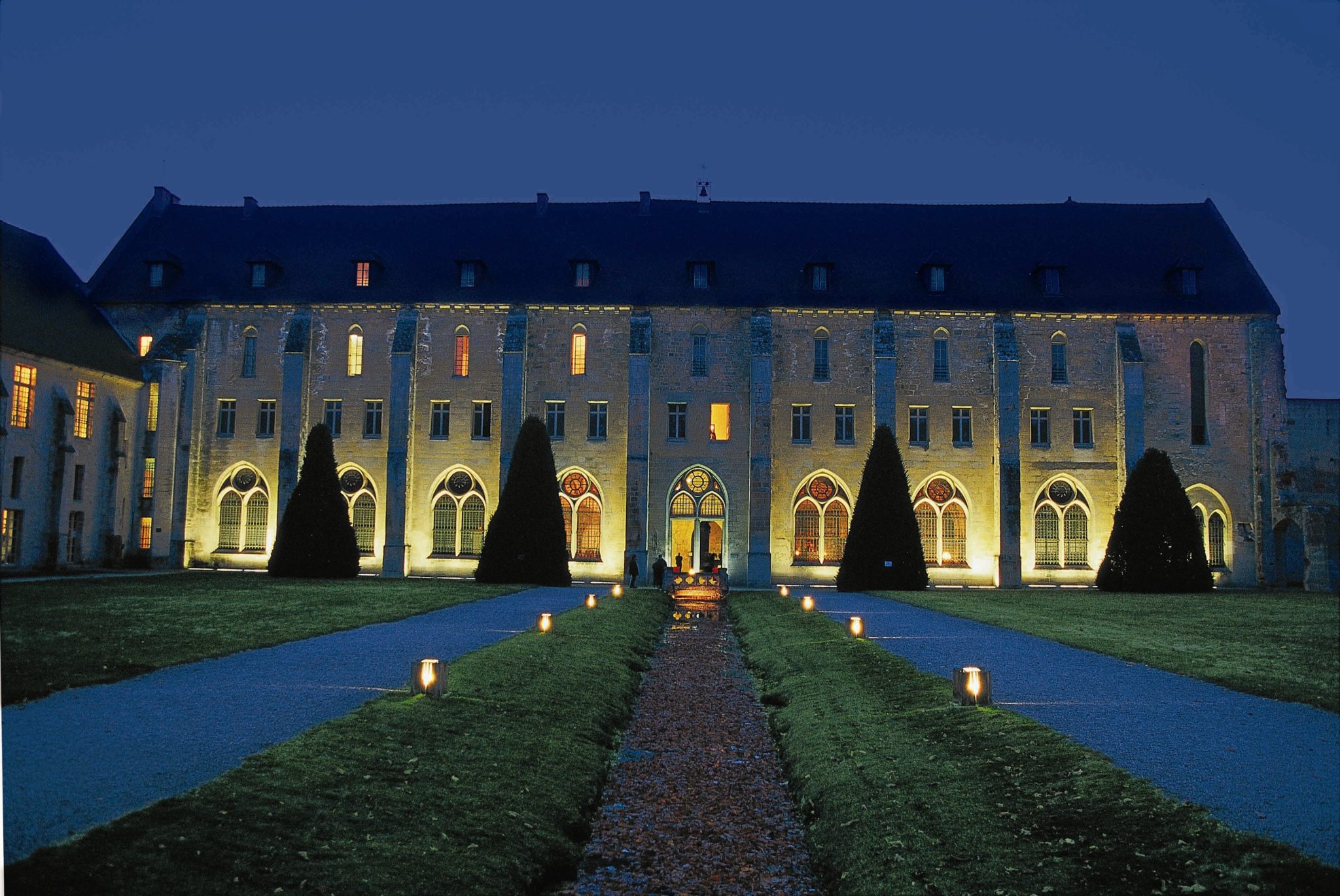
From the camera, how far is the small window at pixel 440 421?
40.9m

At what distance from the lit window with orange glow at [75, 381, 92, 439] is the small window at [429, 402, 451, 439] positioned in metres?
12.2

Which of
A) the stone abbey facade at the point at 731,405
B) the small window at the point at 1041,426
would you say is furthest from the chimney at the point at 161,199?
the small window at the point at 1041,426

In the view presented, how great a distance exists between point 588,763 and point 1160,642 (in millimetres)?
11913

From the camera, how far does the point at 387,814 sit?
7684mm

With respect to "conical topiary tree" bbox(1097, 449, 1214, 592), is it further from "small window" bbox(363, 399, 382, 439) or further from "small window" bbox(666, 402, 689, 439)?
"small window" bbox(363, 399, 382, 439)

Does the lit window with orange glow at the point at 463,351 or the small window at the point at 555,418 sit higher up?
the lit window with orange glow at the point at 463,351

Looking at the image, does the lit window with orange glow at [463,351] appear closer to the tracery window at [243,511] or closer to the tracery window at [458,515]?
the tracery window at [458,515]

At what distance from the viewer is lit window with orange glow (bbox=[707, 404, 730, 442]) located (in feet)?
132

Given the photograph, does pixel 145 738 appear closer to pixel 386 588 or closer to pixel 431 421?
pixel 386 588

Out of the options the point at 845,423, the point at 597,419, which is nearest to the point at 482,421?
the point at 597,419

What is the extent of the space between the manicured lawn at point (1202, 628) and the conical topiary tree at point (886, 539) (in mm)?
1108

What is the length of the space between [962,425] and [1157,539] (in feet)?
30.7

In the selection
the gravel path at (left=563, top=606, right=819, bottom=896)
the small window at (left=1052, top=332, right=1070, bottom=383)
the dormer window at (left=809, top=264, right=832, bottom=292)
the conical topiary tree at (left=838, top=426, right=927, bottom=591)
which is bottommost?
the gravel path at (left=563, top=606, right=819, bottom=896)

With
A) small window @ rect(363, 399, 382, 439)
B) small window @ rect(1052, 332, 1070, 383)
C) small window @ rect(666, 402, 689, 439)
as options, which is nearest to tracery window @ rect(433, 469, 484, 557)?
small window @ rect(363, 399, 382, 439)
